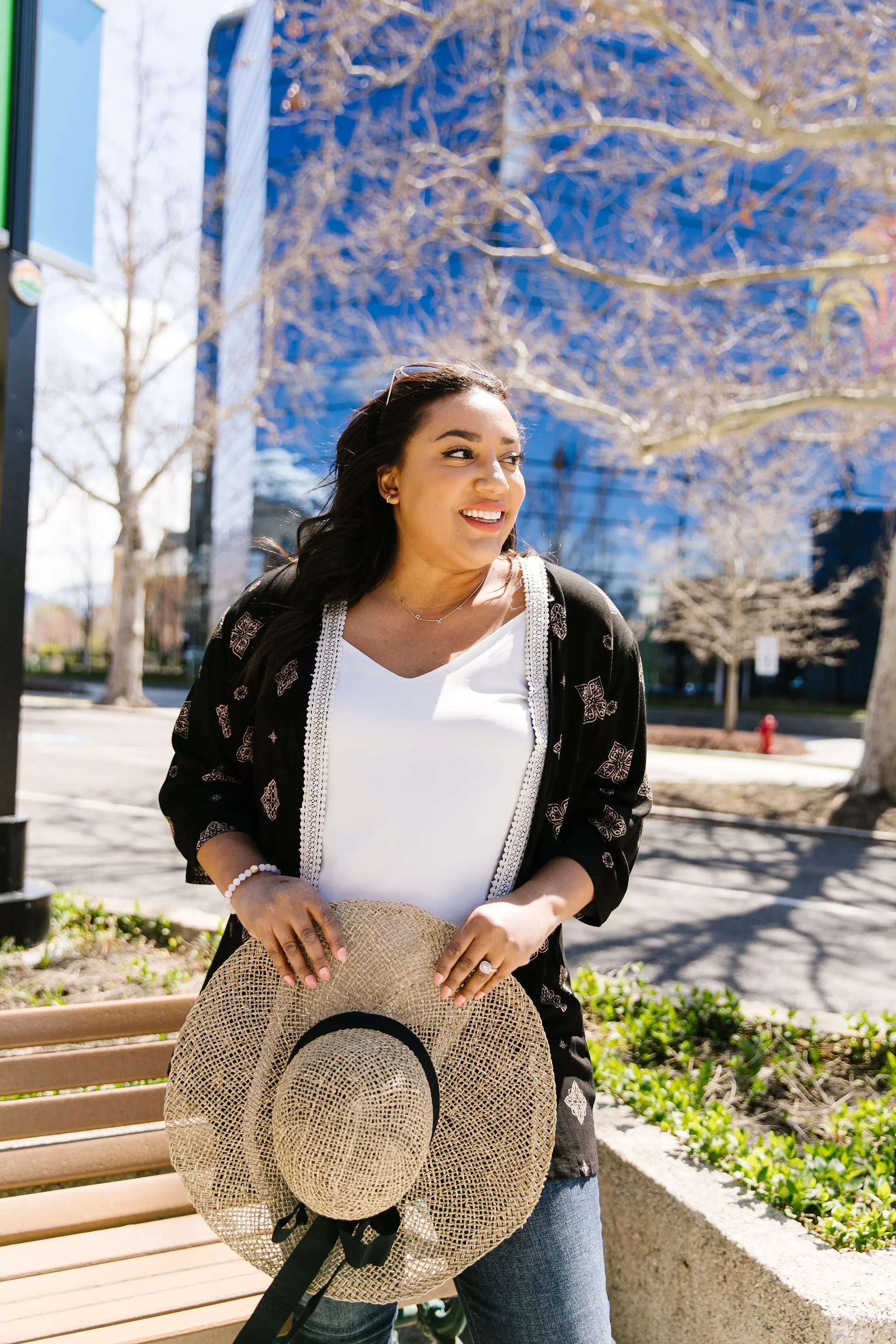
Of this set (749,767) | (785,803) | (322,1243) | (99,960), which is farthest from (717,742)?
(322,1243)

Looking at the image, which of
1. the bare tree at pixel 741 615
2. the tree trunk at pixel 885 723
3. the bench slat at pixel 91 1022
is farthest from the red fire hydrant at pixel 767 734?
the bench slat at pixel 91 1022

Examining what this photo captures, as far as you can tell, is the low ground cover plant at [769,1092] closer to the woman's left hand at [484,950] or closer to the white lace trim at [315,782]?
the woman's left hand at [484,950]

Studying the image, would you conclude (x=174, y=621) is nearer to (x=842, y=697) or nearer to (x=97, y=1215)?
(x=842, y=697)

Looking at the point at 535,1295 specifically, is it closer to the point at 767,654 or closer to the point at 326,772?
the point at 326,772

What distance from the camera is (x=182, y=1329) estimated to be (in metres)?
Answer: 1.98

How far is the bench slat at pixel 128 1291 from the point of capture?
1948mm

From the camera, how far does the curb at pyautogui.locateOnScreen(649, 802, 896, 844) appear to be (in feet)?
36.5

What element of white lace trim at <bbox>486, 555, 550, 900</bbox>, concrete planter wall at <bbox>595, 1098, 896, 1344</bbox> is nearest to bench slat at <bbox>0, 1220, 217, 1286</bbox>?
concrete planter wall at <bbox>595, 1098, 896, 1344</bbox>

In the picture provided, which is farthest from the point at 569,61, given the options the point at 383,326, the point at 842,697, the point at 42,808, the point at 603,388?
the point at 842,697

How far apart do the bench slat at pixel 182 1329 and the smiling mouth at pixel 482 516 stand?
1466mm

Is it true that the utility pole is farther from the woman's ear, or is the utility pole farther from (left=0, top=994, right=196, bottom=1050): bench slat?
the woman's ear

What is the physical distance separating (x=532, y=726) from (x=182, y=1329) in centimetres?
132

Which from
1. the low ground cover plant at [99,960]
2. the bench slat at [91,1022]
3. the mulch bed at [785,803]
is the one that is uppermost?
the bench slat at [91,1022]

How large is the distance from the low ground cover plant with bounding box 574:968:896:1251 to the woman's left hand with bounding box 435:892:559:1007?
108 centimetres
